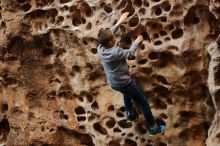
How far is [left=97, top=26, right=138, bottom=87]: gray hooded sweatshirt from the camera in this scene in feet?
12.7

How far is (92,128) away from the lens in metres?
4.61

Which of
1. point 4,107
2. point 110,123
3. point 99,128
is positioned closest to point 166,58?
point 110,123

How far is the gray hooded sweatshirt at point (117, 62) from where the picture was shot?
12.7 ft

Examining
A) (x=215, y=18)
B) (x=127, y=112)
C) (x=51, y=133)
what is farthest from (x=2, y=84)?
(x=215, y=18)

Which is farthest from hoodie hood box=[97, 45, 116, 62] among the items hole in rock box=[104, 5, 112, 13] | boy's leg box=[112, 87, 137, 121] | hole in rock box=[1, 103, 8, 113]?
hole in rock box=[1, 103, 8, 113]

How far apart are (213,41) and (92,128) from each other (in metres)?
1.19

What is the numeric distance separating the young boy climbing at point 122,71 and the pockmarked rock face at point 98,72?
0.62 feet

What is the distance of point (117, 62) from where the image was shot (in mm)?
3922

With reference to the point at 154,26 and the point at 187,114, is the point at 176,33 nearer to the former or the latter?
the point at 154,26

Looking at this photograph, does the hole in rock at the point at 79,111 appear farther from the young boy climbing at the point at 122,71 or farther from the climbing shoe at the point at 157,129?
the climbing shoe at the point at 157,129

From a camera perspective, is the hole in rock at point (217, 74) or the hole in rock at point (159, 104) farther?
the hole in rock at point (159, 104)

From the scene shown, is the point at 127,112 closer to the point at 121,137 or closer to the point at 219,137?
the point at 121,137

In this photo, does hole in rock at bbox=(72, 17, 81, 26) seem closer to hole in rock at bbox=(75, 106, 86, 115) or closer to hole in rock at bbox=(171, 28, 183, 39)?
hole in rock at bbox=(75, 106, 86, 115)

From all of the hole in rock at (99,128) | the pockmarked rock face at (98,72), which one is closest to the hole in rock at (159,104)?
the pockmarked rock face at (98,72)
